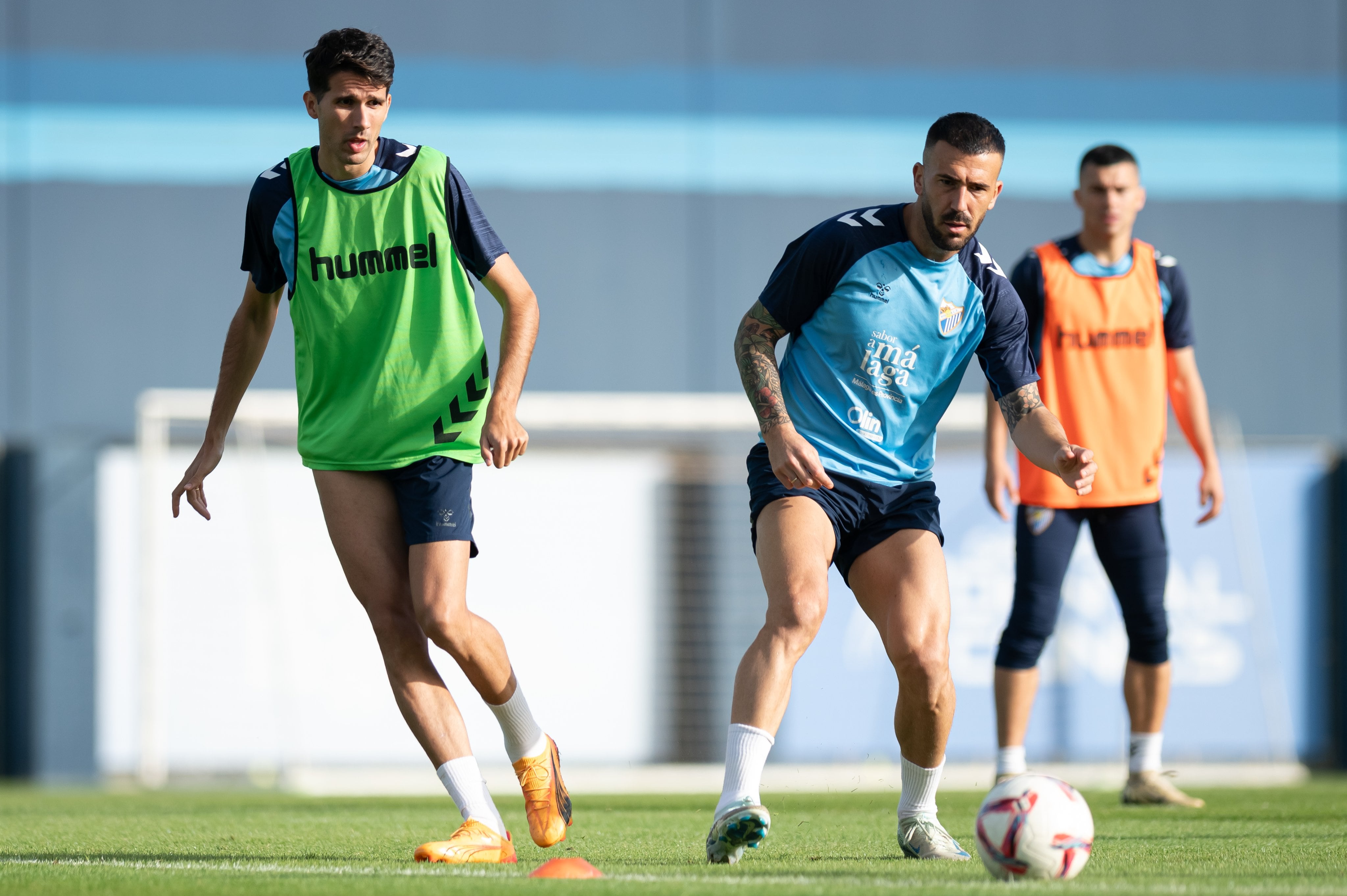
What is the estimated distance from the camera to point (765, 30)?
11.8 m

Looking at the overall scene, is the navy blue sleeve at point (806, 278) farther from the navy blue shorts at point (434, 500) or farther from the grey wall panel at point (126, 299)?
the grey wall panel at point (126, 299)

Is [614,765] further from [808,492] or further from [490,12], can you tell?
[808,492]

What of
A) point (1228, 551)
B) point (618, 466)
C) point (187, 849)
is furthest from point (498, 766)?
point (187, 849)

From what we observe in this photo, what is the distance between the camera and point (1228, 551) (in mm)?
10398

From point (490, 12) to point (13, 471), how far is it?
4.69 meters

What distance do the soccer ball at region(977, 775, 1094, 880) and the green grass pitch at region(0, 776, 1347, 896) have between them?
74 mm

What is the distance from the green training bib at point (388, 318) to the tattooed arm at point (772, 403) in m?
0.68

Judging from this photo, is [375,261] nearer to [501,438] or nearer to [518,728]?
[501,438]

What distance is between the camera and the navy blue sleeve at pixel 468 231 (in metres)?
4.13

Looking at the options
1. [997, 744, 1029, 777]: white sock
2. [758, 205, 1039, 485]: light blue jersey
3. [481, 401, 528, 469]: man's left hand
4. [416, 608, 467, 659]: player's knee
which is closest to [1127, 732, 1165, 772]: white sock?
[997, 744, 1029, 777]: white sock

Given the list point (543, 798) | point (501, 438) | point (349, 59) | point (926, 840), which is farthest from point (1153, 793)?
point (349, 59)

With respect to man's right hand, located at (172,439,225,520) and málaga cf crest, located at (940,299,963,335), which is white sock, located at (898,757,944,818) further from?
man's right hand, located at (172,439,225,520)

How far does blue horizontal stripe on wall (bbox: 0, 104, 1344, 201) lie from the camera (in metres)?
11.3

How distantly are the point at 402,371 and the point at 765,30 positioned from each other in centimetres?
828
